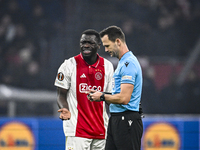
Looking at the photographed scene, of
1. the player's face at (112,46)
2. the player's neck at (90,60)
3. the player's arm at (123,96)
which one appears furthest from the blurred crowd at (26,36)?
the player's arm at (123,96)

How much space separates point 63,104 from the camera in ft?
12.0

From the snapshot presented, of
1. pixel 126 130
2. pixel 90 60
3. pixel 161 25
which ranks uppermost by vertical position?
pixel 161 25

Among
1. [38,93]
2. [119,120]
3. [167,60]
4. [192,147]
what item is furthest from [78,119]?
[167,60]

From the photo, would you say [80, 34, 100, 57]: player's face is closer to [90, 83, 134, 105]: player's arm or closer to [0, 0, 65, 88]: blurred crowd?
[90, 83, 134, 105]: player's arm

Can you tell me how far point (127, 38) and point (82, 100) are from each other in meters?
4.51

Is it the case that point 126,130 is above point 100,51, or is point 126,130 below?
below

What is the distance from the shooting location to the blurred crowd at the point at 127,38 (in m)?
7.55

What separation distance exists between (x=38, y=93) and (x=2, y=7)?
231 cm

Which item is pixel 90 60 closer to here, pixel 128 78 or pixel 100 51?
pixel 128 78

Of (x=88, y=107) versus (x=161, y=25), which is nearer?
(x=88, y=107)

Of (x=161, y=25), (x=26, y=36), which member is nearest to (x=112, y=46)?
(x=26, y=36)

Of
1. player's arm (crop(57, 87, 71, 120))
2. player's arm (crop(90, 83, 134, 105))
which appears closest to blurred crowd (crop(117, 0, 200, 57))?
player's arm (crop(57, 87, 71, 120))

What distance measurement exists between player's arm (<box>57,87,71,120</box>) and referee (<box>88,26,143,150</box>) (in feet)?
1.59

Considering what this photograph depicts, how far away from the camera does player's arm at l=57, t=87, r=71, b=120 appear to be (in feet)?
11.8
